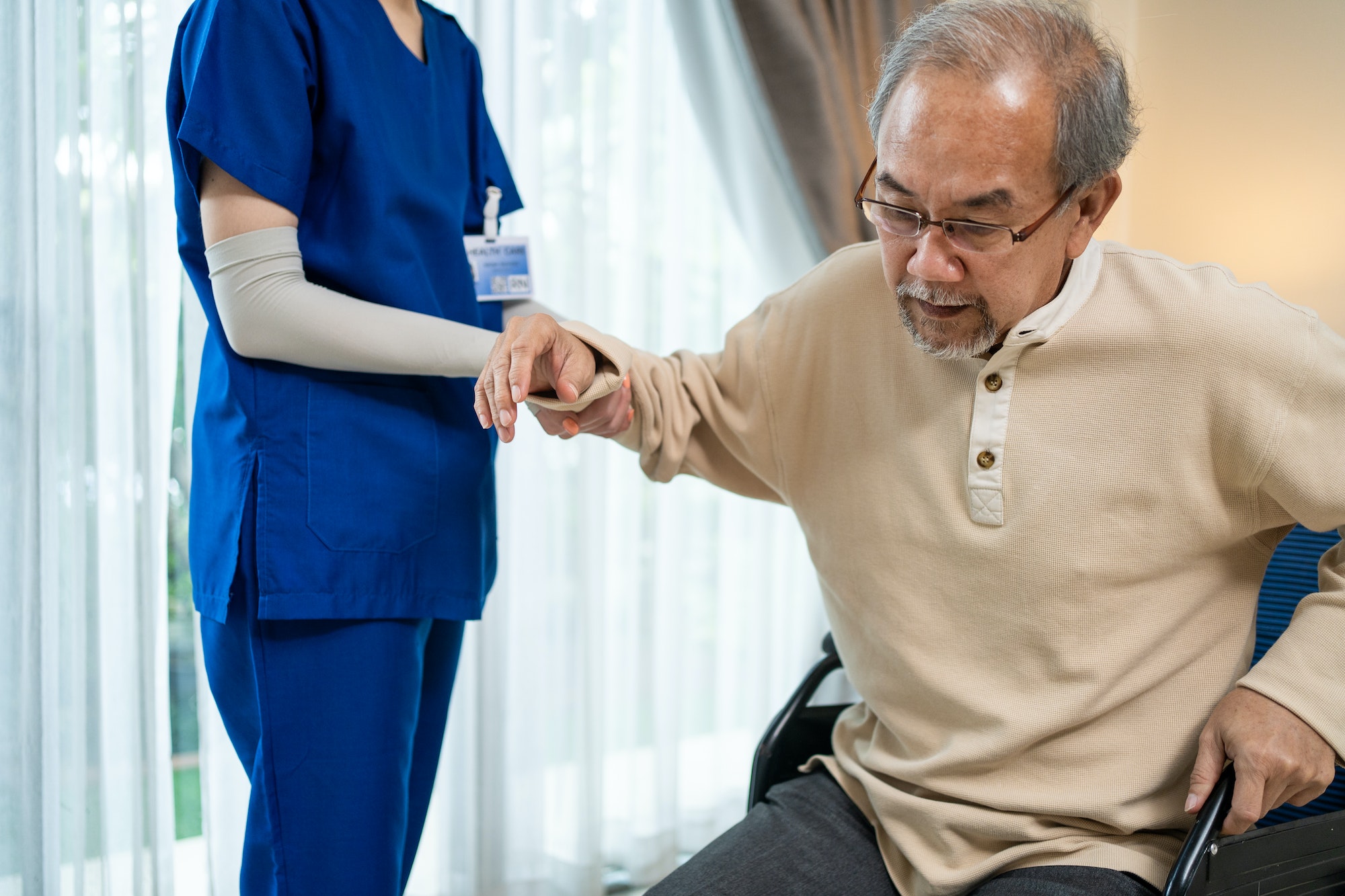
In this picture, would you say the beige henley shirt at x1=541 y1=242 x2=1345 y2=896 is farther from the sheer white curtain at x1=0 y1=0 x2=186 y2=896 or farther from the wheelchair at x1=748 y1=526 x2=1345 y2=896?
the sheer white curtain at x1=0 y1=0 x2=186 y2=896

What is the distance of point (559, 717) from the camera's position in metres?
2.19

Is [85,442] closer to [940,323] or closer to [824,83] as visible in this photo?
[940,323]

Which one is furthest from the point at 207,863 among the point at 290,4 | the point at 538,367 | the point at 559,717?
the point at 290,4

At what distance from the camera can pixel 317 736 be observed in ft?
3.64

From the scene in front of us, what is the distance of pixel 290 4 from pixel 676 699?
1.72 m

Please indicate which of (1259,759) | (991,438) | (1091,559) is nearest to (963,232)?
(991,438)

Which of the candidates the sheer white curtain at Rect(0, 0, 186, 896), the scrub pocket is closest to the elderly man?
the scrub pocket

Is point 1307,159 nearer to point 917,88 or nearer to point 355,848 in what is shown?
point 917,88

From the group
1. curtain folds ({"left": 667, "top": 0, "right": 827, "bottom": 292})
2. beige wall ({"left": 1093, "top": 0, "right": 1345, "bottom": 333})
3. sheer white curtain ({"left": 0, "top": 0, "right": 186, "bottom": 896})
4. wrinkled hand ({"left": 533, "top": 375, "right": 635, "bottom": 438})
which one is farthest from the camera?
beige wall ({"left": 1093, "top": 0, "right": 1345, "bottom": 333})

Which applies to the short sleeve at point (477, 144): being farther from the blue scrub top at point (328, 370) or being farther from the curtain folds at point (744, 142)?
the curtain folds at point (744, 142)

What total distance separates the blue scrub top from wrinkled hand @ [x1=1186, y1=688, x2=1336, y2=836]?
2.86ft

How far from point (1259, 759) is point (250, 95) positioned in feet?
4.12

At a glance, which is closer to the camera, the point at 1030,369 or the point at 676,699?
the point at 1030,369

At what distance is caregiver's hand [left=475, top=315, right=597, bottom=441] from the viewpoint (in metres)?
1.01
